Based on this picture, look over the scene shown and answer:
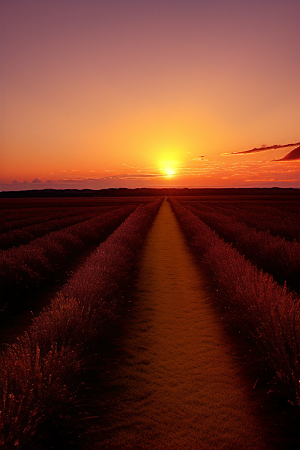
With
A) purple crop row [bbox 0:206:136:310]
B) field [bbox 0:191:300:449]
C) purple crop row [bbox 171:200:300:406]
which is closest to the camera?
field [bbox 0:191:300:449]

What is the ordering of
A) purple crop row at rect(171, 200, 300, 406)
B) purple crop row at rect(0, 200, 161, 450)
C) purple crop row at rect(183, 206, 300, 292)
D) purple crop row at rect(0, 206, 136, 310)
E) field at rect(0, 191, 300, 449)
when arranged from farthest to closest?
purple crop row at rect(183, 206, 300, 292), purple crop row at rect(0, 206, 136, 310), purple crop row at rect(171, 200, 300, 406), field at rect(0, 191, 300, 449), purple crop row at rect(0, 200, 161, 450)

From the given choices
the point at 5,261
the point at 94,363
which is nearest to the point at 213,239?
the point at 5,261

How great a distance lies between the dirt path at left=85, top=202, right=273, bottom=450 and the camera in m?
2.78

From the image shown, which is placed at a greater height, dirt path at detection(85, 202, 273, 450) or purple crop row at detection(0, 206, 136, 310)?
purple crop row at detection(0, 206, 136, 310)

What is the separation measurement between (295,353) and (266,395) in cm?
60

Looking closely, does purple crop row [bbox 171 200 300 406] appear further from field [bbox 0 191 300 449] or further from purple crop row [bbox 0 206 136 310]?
purple crop row [bbox 0 206 136 310]

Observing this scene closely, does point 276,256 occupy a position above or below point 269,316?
below

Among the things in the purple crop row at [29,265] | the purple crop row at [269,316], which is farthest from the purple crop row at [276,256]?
the purple crop row at [29,265]

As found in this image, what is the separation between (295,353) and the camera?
126 inches

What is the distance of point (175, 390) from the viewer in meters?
3.48

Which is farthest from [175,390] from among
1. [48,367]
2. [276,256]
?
[276,256]

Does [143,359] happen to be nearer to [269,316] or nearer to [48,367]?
[48,367]

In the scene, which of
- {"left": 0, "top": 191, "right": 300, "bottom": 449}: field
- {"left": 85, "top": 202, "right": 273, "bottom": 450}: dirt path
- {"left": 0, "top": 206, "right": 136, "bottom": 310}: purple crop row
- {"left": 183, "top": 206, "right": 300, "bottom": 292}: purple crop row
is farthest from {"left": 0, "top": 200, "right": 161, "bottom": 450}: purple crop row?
{"left": 183, "top": 206, "right": 300, "bottom": 292}: purple crop row

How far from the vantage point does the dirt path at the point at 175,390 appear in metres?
2.78
